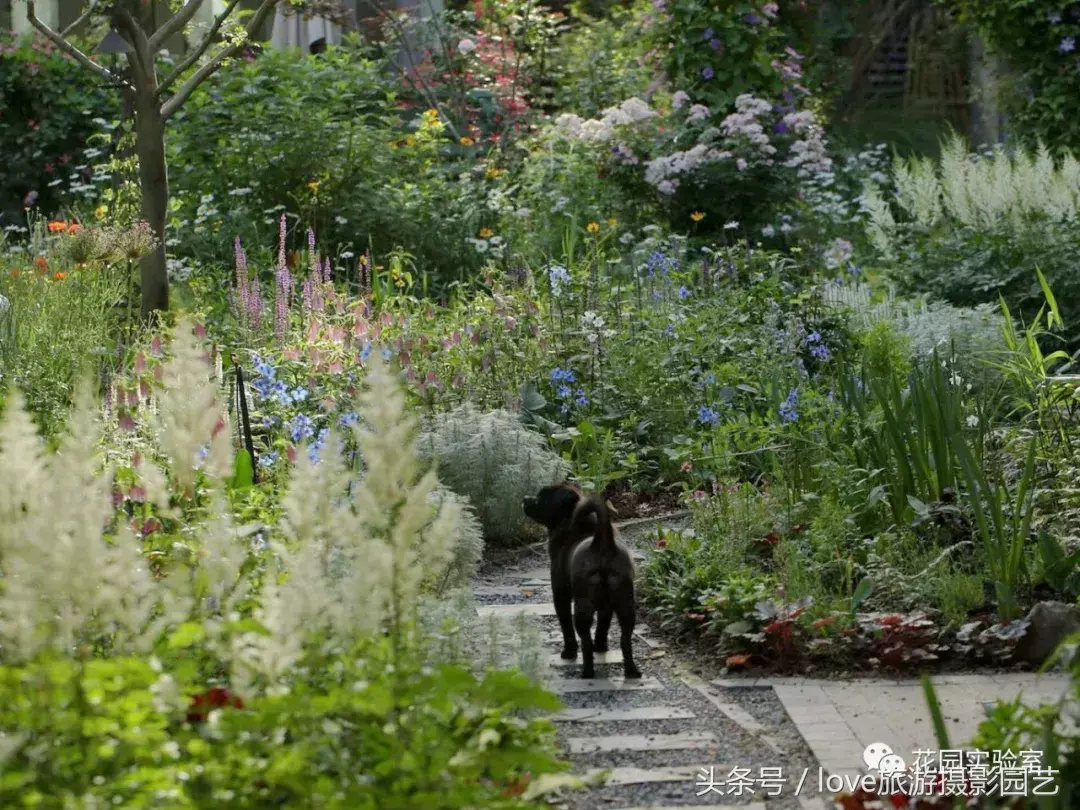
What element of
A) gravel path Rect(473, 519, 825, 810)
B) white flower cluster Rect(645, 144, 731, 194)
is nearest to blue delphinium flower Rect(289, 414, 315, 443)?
gravel path Rect(473, 519, 825, 810)

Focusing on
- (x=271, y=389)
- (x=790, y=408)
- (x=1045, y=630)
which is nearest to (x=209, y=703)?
(x=1045, y=630)

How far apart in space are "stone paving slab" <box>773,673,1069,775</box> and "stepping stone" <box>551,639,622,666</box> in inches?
19.6

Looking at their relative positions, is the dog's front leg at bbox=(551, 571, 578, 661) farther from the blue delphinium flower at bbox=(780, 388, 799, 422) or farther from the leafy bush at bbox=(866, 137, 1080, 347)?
the leafy bush at bbox=(866, 137, 1080, 347)

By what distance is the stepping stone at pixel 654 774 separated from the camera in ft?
10.6

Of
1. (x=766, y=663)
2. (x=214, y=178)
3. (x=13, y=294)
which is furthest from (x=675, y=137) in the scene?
(x=766, y=663)

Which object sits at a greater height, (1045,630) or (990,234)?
(990,234)

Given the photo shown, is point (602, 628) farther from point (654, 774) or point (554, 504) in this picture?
point (654, 774)

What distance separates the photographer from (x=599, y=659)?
4332 mm

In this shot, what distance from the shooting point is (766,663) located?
426 cm

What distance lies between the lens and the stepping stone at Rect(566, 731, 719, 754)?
349cm

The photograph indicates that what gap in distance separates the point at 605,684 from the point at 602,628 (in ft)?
0.75

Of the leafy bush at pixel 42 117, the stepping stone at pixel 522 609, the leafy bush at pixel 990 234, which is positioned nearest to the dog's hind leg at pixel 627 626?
the stepping stone at pixel 522 609

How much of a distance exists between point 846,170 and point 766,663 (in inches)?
379

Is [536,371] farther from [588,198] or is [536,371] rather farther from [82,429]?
[82,429]
